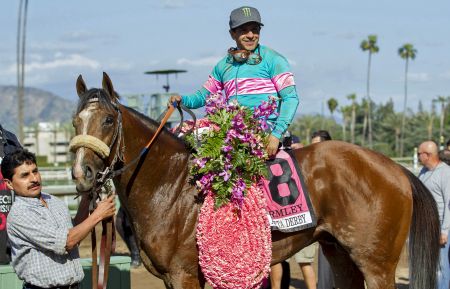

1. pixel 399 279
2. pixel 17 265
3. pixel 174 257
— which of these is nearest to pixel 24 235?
pixel 17 265

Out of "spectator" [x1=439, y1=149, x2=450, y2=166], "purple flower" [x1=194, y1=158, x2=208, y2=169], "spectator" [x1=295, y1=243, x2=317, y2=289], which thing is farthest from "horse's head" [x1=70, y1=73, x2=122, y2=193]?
"spectator" [x1=439, y1=149, x2=450, y2=166]

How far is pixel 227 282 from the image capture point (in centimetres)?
506

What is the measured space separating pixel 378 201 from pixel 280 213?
2.73 feet

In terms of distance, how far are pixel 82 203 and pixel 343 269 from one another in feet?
7.67

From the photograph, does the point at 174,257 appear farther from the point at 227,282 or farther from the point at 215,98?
the point at 215,98

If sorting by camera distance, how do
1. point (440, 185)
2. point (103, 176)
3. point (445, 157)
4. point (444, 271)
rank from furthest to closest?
point (445, 157) < point (444, 271) < point (440, 185) < point (103, 176)

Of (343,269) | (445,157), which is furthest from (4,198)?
(445,157)

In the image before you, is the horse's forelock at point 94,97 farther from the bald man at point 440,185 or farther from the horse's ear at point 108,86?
the bald man at point 440,185

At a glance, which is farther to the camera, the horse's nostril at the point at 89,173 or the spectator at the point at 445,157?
the spectator at the point at 445,157

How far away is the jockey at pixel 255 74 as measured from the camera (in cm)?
534

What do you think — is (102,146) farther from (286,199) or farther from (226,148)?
(286,199)

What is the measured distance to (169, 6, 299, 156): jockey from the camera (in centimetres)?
534

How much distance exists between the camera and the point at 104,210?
4.46m

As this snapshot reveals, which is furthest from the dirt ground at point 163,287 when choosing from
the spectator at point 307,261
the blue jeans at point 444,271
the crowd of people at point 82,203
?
the crowd of people at point 82,203
